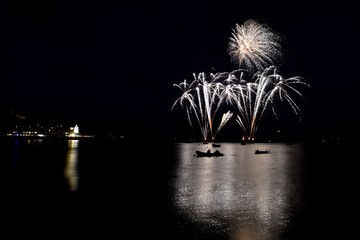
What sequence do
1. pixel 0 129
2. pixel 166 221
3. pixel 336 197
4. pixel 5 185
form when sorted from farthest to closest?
pixel 0 129 < pixel 5 185 < pixel 336 197 < pixel 166 221

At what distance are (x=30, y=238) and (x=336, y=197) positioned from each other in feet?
50.9

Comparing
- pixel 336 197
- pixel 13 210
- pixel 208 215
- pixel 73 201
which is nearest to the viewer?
pixel 208 215

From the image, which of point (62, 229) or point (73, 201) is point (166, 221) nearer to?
point (62, 229)

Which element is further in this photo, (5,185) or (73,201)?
(5,185)

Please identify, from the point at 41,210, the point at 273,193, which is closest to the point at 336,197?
the point at 273,193

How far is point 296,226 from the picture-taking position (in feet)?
38.7

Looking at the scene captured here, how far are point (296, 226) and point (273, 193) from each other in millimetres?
7271

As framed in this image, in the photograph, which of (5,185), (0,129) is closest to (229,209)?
(5,185)

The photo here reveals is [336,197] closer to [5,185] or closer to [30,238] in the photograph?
[30,238]

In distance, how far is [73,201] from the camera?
16.1 meters

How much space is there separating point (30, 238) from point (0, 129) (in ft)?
623

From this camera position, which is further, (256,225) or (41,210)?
(41,210)

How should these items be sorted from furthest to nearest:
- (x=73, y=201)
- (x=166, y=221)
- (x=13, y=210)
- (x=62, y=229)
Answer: (x=73, y=201) < (x=13, y=210) < (x=166, y=221) < (x=62, y=229)

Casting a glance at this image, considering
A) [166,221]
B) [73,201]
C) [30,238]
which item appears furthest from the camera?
[73,201]
